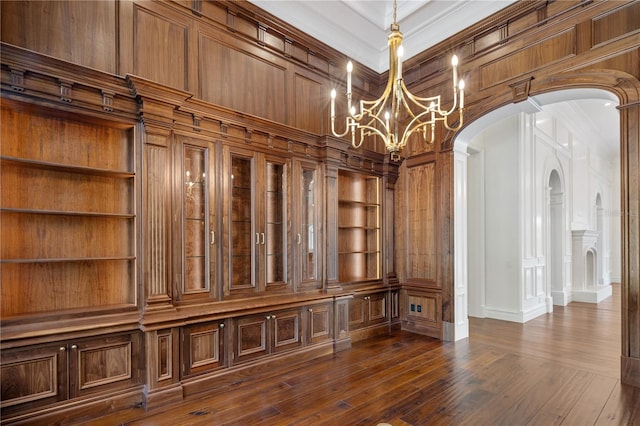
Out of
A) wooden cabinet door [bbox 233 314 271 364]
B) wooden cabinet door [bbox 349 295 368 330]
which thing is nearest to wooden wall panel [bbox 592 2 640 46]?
wooden cabinet door [bbox 349 295 368 330]

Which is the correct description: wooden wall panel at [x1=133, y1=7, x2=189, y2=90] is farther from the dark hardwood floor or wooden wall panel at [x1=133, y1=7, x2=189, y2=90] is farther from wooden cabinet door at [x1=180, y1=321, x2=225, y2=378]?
the dark hardwood floor

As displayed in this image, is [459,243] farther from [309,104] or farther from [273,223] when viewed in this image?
[309,104]

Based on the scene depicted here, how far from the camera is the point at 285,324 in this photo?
4016mm

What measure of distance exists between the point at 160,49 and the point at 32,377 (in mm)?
3098

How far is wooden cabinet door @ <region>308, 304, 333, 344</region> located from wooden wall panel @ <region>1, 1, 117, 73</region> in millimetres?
3373

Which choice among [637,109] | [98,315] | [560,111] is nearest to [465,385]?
[637,109]

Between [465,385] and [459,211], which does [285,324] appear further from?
[459,211]

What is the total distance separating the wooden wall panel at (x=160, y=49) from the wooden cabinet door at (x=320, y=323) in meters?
3.01

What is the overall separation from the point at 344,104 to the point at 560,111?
17.9 feet

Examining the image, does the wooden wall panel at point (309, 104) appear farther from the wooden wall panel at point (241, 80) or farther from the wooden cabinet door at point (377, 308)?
the wooden cabinet door at point (377, 308)

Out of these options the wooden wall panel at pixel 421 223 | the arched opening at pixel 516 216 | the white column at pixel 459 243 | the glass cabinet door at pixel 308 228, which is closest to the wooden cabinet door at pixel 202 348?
the glass cabinet door at pixel 308 228

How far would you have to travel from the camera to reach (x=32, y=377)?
8.59ft

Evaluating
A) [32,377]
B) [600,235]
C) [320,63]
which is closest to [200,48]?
[320,63]

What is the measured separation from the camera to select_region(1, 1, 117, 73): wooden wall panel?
2.77m
